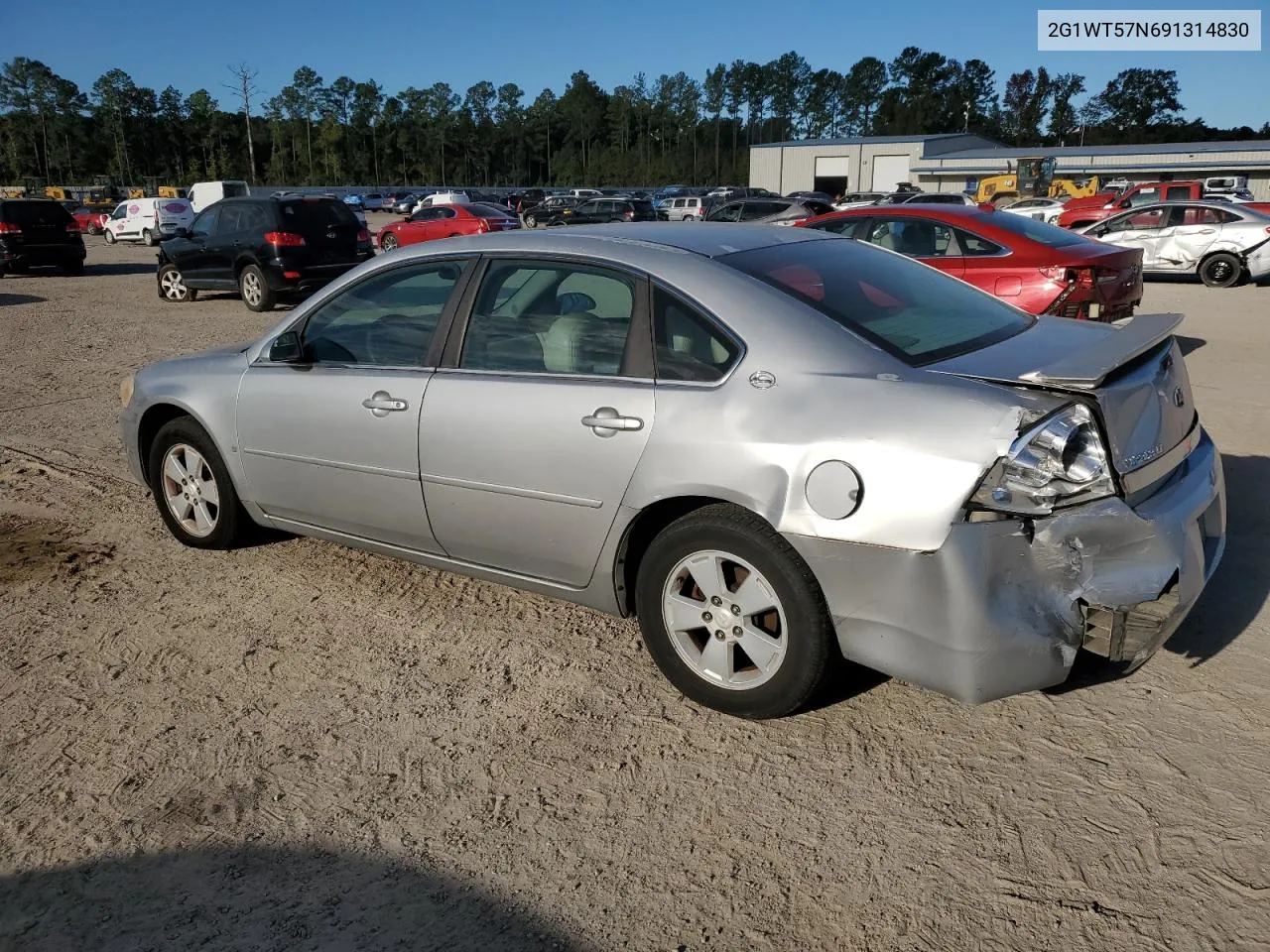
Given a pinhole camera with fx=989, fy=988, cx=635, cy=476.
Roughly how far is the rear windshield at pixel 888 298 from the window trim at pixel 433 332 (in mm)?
1077

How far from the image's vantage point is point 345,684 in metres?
3.57

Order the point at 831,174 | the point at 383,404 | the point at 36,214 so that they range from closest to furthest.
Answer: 1. the point at 383,404
2. the point at 36,214
3. the point at 831,174

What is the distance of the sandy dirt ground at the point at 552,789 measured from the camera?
2.38 metres

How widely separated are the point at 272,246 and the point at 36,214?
10280 mm

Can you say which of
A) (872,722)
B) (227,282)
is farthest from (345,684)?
(227,282)

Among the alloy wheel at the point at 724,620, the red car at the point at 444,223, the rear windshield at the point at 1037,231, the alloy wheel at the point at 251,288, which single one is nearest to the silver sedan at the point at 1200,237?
the rear windshield at the point at 1037,231

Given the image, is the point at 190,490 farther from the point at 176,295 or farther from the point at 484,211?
the point at 484,211

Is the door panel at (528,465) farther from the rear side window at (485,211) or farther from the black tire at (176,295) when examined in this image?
the rear side window at (485,211)

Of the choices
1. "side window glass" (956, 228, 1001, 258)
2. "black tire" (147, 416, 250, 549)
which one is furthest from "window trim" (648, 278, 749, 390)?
"side window glass" (956, 228, 1001, 258)

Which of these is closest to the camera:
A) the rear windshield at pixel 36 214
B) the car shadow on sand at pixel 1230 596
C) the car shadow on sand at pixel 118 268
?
the car shadow on sand at pixel 1230 596

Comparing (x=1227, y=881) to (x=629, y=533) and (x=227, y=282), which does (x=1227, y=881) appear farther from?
(x=227, y=282)

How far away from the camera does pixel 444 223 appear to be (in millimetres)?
26297

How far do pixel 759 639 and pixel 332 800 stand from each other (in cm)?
136

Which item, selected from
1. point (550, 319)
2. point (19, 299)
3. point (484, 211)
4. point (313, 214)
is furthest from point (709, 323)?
point (484, 211)
